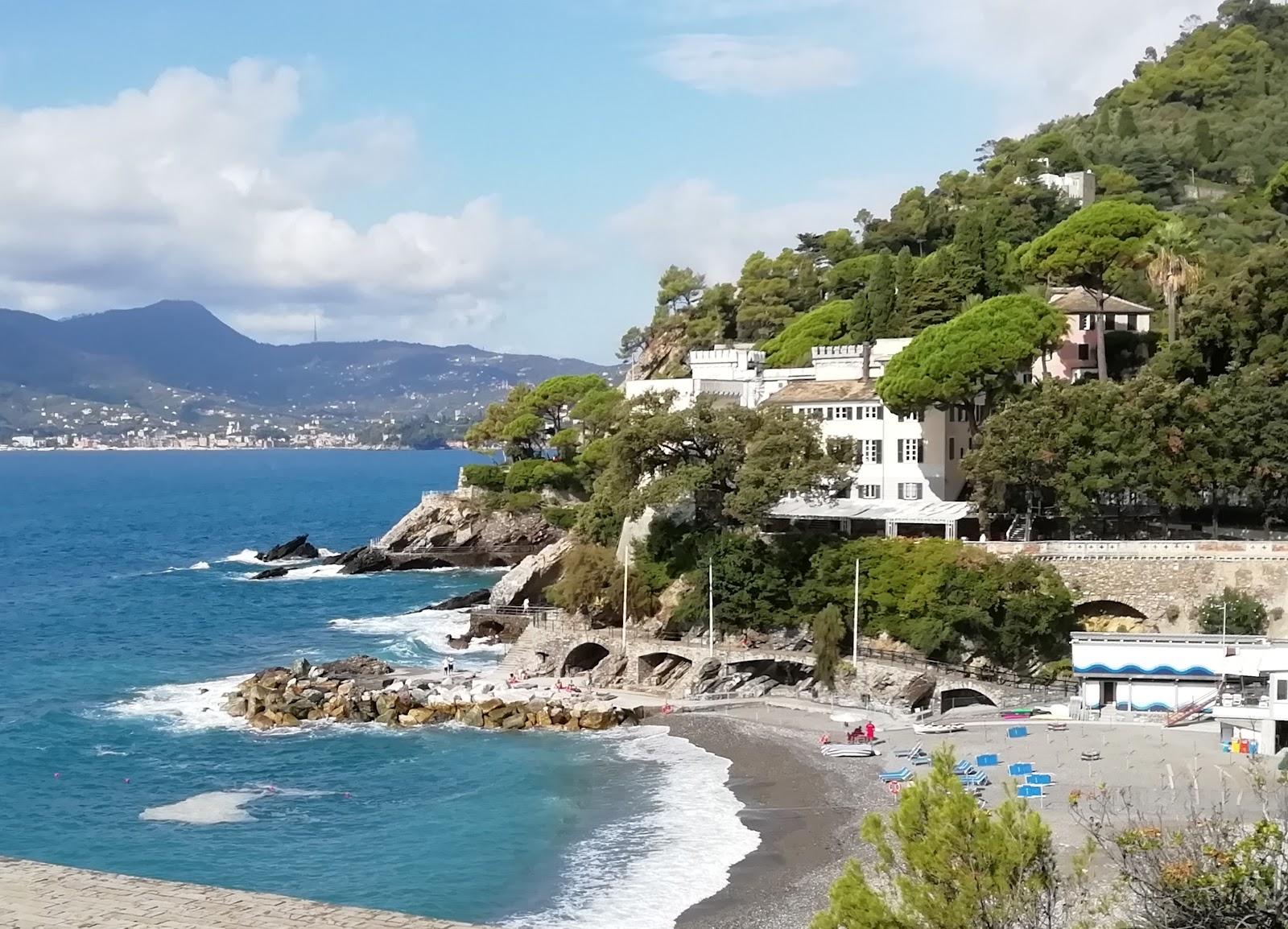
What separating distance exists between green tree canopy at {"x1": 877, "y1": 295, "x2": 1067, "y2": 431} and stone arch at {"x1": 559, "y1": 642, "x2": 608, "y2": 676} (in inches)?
606

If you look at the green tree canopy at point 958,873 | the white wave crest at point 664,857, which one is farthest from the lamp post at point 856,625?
the green tree canopy at point 958,873

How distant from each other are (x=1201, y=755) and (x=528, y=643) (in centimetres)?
2745

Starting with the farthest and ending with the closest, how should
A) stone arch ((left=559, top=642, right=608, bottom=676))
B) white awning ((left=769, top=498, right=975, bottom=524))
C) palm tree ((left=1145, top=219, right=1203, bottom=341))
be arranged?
palm tree ((left=1145, top=219, right=1203, bottom=341)) < stone arch ((left=559, top=642, right=608, bottom=676)) < white awning ((left=769, top=498, right=975, bottom=524))

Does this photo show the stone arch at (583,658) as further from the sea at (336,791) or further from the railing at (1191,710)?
the railing at (1191,710)

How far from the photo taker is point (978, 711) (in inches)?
1747

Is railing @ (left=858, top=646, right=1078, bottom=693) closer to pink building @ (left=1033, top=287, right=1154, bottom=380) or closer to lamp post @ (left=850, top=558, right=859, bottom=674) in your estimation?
lamp post @ (left=850, top=558, right=859, bottom=674)

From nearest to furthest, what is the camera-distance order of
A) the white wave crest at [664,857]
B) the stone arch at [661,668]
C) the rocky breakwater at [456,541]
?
the white wave crest at [664,857] → the stone arch at [661,668] → the rocky breakwater at [456,541]

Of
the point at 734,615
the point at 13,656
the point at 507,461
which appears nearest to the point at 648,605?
the point at 734,615

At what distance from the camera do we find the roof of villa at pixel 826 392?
58875 millimetres

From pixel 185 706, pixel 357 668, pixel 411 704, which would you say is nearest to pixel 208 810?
pixel 411 704

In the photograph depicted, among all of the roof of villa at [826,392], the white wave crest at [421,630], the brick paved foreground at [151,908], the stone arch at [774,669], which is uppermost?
the roof of villa at [826,392]

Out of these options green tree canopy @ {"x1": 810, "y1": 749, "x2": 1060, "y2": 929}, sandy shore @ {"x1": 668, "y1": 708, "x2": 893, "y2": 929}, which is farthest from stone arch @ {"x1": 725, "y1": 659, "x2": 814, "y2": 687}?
Result: green tree canopy @ {"x1": 810, "y1": 749, "x2": 1060, "y2": 929}

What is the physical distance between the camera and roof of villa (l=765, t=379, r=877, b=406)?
58875 mm

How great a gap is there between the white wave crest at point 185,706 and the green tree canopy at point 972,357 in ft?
92.8
